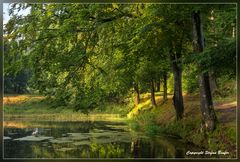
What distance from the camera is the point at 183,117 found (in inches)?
368

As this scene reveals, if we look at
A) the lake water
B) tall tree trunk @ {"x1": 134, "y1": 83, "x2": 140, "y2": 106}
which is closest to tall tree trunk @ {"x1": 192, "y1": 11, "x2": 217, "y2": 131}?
the lake water

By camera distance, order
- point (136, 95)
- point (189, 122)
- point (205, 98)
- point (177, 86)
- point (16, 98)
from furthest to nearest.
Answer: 1. point (189, 122)
2. point (205, 98)
3. point (177, 86)
4. point (136, 95)
5. point (16, 98)

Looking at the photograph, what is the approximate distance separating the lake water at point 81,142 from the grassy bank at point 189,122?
0.31m

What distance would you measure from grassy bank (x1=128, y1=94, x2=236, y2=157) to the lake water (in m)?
0.31

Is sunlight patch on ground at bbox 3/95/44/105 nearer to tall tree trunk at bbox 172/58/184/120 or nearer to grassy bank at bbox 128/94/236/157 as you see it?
grassy bank at bbox 128/94/236/157

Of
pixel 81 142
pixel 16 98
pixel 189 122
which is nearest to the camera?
pixel 16 98

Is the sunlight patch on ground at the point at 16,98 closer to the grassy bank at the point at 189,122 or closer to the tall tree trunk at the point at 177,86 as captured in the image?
the grassy bank at the point at 189,122

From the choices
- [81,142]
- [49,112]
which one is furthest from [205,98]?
[49,112]

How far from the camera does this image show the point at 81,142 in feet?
27.2

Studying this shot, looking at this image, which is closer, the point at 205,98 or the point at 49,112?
the point at 49,112

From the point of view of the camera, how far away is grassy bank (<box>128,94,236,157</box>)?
8.20m

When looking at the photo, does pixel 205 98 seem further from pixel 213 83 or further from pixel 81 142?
pixel 81 142

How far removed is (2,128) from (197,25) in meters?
4.17

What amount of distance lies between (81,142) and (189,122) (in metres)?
2.20
